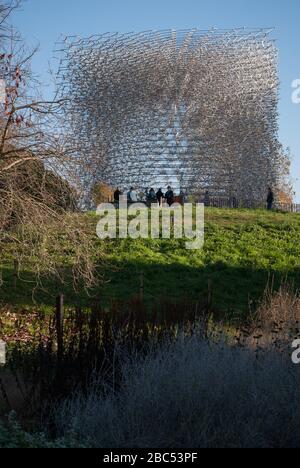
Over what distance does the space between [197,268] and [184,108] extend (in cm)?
3921

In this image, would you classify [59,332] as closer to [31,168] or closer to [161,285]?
[31,168]

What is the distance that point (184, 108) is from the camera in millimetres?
58250

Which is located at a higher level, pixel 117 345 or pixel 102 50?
pixel 102 50

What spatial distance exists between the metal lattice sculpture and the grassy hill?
32040 mm

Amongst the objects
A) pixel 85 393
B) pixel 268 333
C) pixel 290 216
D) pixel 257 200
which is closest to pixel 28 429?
pixel 85 393

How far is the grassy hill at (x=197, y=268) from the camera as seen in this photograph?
17.8 metres

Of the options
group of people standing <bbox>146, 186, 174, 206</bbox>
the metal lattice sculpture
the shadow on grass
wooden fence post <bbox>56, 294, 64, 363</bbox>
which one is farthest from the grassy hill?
the metal lattice sculpture

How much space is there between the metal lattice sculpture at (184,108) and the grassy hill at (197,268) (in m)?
32.0

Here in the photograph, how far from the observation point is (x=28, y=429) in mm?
6582

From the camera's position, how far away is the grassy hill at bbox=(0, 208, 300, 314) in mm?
17844

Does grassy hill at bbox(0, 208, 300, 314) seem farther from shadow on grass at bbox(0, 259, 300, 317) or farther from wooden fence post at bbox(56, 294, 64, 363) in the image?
wooden fence post at bbox(56, 294, 64, 363)

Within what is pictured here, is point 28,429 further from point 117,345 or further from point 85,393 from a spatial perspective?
point 117,345

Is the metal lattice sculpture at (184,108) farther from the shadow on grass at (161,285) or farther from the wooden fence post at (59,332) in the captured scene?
the wooden fence post at (59,332)
